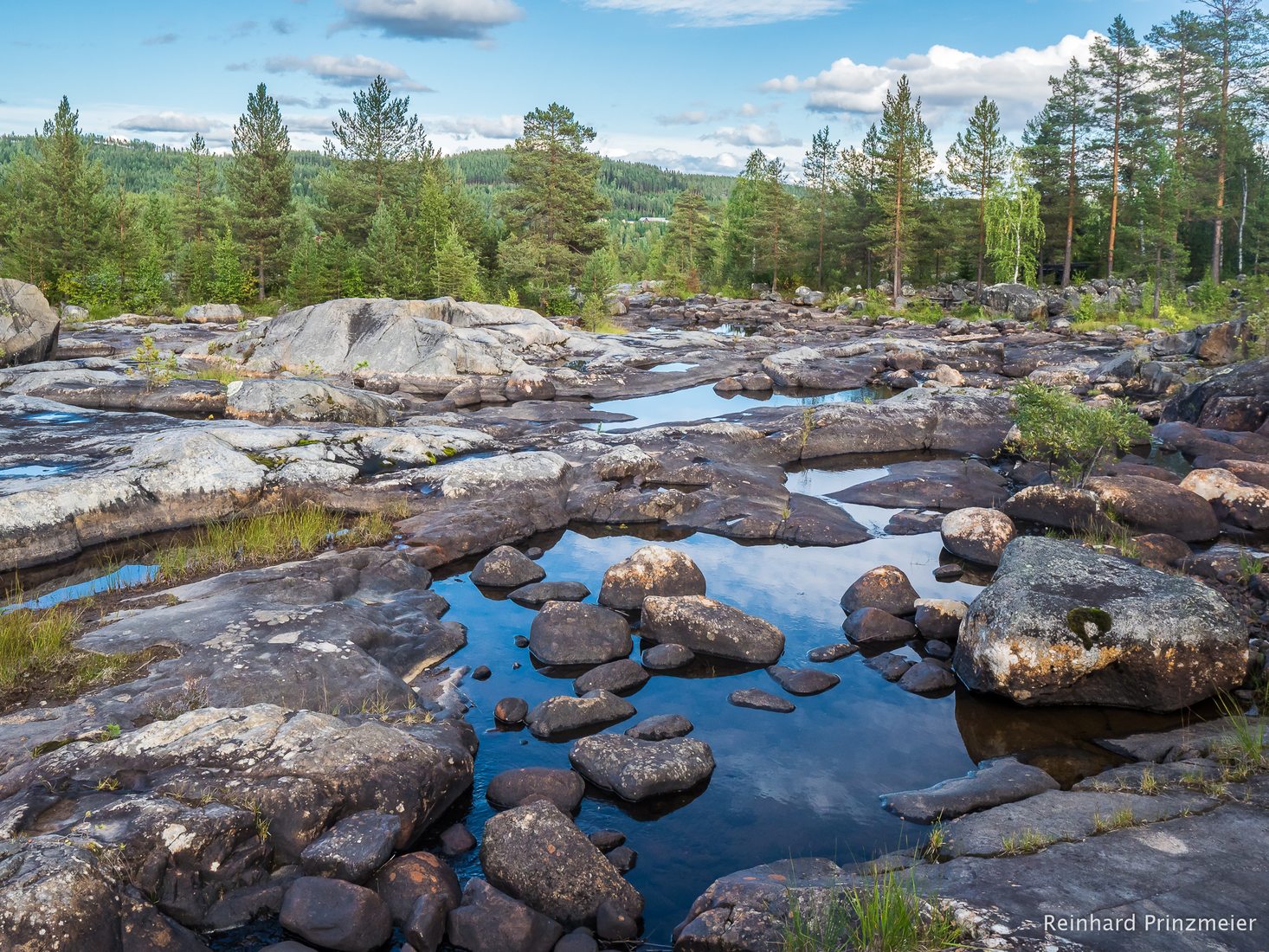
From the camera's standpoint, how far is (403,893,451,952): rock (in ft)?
19.4

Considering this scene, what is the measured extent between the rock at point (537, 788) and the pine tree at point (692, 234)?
293ft

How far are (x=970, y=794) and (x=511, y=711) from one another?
451 cm

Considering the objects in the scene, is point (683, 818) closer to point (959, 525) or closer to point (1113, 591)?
point (1113, 591)

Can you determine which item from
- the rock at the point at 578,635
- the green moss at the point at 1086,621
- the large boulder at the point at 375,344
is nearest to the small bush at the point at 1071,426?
the green moss at the point at 1086,621

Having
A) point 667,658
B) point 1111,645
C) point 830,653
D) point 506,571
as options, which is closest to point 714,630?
point 667,658

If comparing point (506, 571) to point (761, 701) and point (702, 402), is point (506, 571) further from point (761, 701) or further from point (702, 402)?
point (702, 402)

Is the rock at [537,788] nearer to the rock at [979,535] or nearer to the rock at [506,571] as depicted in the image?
the rock at [506,571]

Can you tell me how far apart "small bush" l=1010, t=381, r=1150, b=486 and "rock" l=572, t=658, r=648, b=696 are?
998 centimetres

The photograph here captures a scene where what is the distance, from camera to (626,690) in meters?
10.0

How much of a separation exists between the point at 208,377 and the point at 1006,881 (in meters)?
27.0

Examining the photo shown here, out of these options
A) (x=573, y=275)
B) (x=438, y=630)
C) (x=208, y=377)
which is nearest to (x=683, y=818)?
(x=438, y=630)

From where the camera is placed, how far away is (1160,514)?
47.4 feet

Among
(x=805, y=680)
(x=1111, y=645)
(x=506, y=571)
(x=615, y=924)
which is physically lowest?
(x=615, y=924)

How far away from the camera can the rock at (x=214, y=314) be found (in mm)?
47312
